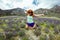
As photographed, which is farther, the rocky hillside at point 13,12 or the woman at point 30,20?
the rocky hillside at point 13,12

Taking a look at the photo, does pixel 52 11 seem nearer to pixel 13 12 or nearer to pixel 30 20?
pixel 30 20

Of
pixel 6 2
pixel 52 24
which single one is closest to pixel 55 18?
pixel 52 24

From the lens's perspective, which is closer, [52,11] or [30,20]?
[30,20]

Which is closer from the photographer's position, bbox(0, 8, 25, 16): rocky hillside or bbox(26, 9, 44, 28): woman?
bbox(26, 9, 44, 28): woman

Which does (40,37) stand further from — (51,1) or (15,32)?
(51,1)

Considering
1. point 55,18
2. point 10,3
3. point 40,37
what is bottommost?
point 40,37

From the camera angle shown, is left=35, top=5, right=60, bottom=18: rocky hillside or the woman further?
left=35, top=5, right=60, bottom=18: rocky hillside

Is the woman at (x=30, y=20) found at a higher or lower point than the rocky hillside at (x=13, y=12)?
lower

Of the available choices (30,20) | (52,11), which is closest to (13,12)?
(30,20)

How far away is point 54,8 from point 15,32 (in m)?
1.03

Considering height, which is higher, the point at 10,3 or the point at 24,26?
the point at 10,3

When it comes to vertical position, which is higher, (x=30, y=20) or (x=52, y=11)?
(x=52, y=11)

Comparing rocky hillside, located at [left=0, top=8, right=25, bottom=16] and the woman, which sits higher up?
rocky hillside, located at [left=0, top=8, right=25, bottom=16]

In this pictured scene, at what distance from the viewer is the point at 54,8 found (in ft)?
16.3
